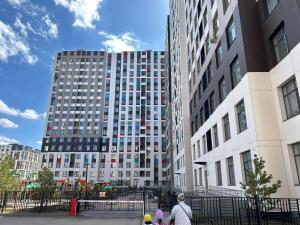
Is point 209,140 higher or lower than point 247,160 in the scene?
higher

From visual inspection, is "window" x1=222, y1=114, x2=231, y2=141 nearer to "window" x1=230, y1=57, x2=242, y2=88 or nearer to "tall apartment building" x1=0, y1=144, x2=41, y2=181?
"window" x1=230, y1=57, x2=242, y2=88

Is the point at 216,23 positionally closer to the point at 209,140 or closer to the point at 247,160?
the point at 209,140

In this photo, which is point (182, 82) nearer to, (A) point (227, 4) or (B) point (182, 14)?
(B) point (182, 14)

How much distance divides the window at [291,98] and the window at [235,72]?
4062 mm

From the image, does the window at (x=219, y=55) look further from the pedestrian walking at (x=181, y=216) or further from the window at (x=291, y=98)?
the pedestrian walking at (x=181, y=216)

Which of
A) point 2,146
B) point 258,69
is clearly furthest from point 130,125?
point 2,146

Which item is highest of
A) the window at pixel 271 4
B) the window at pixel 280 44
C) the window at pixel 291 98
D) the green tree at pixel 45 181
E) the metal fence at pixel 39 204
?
the window at pixel 271 4

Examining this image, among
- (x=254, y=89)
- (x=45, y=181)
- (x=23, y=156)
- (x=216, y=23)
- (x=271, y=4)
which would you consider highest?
(x=23, y=156)

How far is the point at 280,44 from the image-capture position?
1645 centimetres

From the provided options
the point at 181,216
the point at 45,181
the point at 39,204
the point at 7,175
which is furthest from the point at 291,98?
the point at 39,204

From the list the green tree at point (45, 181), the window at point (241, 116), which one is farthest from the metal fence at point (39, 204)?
the window at point (241, 116)

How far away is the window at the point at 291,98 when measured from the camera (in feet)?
48.4

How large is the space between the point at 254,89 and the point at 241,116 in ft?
9.82

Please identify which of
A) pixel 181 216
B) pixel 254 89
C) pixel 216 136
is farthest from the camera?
pixel 216 136
